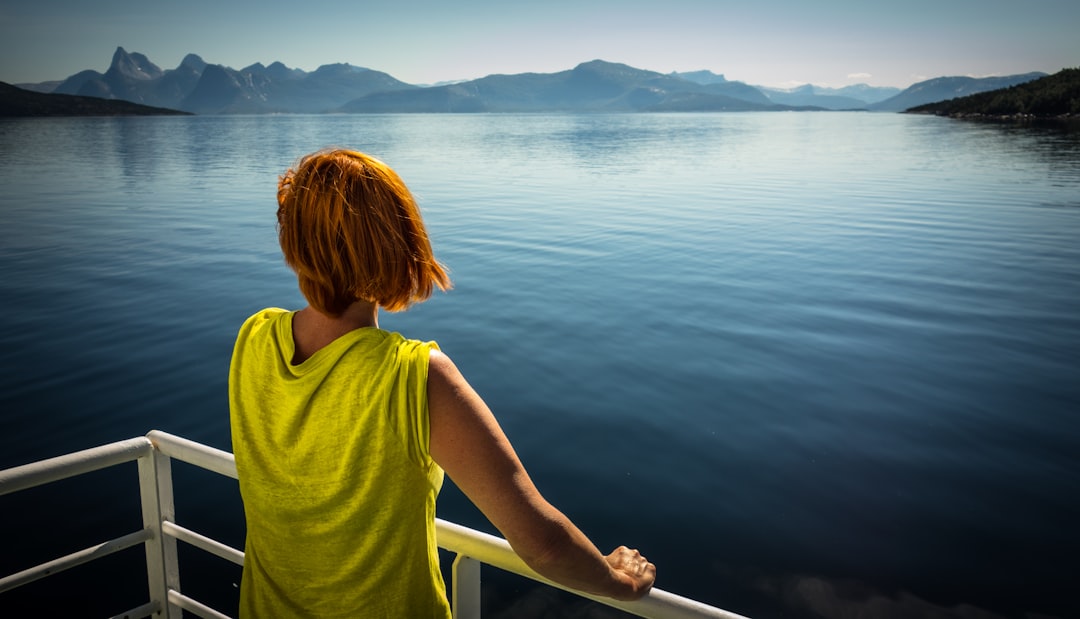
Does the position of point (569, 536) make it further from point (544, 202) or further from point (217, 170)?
point (217, 170)

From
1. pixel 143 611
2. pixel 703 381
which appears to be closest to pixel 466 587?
pixel 143 611

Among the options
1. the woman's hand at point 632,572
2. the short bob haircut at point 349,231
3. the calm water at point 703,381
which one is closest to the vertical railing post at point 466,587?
the woman's hand at point 632,572

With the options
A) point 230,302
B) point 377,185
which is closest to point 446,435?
point 377,185

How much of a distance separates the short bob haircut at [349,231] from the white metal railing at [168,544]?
25.8 inches

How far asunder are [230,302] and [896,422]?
39.8 feet

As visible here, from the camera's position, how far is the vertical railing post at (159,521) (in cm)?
235

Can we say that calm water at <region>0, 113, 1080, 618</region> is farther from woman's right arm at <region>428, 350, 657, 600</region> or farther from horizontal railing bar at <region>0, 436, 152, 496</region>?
woman's right arm at <region>428, 350, 657, 600</region>

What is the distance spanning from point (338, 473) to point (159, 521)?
4.51ft

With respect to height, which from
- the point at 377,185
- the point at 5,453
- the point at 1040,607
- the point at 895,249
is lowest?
the point at 1040,607

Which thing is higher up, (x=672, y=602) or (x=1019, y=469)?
(x=672, y=602)

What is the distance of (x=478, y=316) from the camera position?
41.4 ft

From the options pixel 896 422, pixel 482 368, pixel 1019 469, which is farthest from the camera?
pixel 482 368

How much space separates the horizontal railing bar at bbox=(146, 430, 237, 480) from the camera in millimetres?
2098

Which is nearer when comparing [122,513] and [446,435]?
[446,435]
